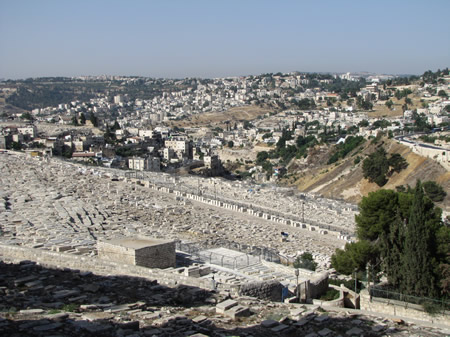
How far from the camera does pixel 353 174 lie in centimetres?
4166

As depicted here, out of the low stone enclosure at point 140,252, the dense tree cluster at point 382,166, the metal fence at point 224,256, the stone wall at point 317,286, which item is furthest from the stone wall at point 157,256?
the dense tree cluster at point 382,166

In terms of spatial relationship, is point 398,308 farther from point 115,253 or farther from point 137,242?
point 115,253

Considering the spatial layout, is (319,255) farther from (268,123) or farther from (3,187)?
(268,123)

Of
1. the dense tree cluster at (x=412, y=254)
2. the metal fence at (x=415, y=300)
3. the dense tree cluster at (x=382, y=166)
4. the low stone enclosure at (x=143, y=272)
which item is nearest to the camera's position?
the metal fence at (x=415, y=300)

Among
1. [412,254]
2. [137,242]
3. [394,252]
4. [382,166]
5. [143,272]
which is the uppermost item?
[412,254]

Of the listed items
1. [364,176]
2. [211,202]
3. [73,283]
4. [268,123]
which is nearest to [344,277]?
[73,283]

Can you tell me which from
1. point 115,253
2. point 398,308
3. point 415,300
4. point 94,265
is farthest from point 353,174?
point 94,265

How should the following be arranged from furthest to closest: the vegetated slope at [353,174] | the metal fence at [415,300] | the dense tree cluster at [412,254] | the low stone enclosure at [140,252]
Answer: the vegetated slope at [353,174], the low stone enclosure at [140,252], the dense tree cluster at [412,254], the metal fence at [415,300]

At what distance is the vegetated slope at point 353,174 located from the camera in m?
35.0

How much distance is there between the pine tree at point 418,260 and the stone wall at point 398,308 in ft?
1.60

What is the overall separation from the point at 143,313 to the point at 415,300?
17.0ft

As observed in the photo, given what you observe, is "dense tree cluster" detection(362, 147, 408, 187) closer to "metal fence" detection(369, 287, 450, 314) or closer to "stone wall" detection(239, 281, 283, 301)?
"metal fence" detection(369, 287, 450, 314)

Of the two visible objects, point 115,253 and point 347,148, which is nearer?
point 115,253

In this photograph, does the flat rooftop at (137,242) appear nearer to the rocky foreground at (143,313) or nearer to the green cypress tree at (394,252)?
the rocky foreground at (143,313)
